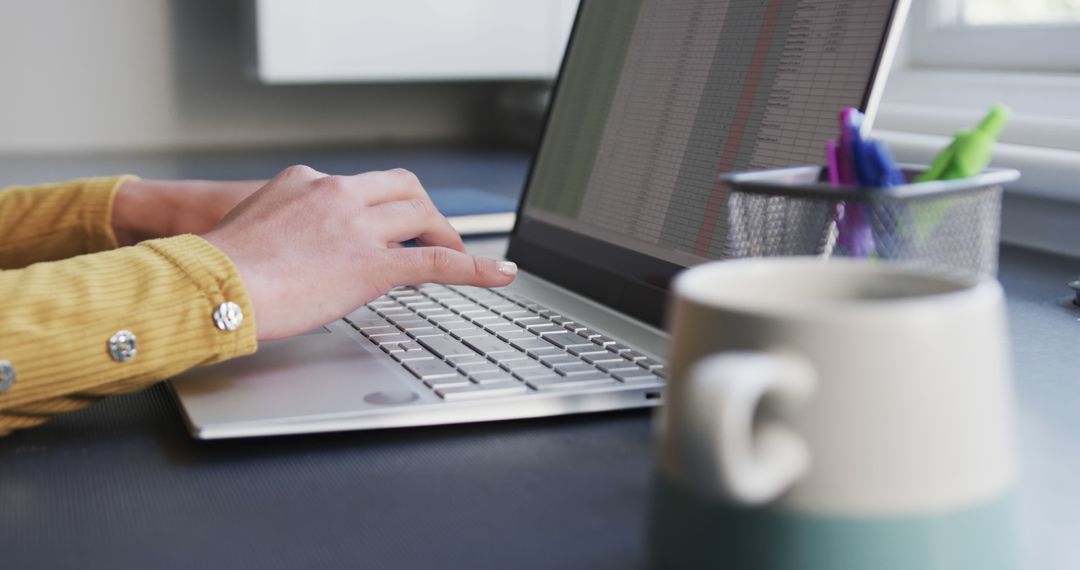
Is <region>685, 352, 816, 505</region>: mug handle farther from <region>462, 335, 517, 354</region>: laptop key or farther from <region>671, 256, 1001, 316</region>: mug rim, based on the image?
<region>462, 335, 517, 354</region>: laptop key

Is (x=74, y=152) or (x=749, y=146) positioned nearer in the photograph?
(x=749, y=146)

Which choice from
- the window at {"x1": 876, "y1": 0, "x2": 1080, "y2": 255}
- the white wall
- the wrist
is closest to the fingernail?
the wrist

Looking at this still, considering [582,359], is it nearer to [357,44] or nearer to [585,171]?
[585,171]

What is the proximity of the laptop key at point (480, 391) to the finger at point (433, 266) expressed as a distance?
11 centimetres

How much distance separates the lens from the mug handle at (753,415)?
260 mm

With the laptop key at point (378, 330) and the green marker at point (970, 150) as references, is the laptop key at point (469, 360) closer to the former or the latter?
the laptop key at point (378, 330)

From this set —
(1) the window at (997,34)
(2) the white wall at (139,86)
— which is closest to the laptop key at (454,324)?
(1) the window at (997,34)

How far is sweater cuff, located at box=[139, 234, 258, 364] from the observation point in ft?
1.85

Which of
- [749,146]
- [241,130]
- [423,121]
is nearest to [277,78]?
[241,130]

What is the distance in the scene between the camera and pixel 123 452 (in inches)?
19.7

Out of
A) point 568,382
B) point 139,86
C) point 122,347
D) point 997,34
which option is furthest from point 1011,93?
point 139,86

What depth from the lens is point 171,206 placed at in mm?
875

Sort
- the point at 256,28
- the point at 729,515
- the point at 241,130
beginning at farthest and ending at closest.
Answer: the point at 241,130
the point at 256,28
the point at 729,515

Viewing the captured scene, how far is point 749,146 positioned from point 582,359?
0.16 m
